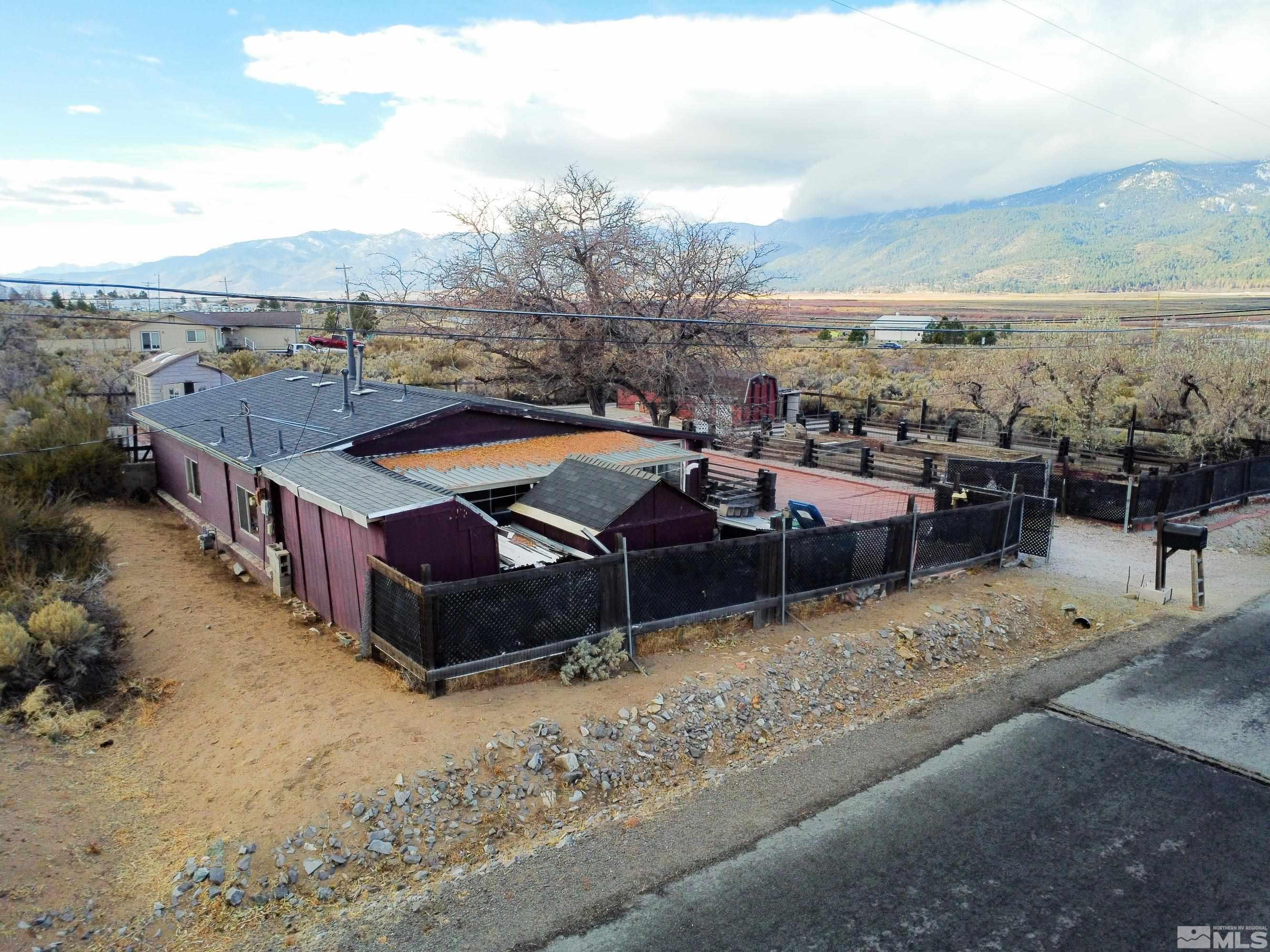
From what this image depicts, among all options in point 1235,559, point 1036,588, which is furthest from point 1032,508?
point 1235,559

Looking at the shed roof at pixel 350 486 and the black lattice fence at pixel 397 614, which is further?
the shed roof at pixel 350 486

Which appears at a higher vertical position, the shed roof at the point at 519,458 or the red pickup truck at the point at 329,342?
the red pickup truck at the point at 329,342

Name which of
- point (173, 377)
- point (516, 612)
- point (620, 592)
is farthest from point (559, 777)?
point (173, 377)

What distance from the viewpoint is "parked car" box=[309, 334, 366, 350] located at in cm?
5571

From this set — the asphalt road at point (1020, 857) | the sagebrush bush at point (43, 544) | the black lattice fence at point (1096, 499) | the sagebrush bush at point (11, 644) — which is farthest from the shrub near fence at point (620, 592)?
the black lattice fence at point (1096, 499)

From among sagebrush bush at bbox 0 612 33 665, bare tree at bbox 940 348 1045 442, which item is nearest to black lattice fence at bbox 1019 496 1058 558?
sagebrush bush at bbox 0 612 33 665

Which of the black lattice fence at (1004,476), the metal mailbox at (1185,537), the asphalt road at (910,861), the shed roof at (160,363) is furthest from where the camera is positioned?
the shed roof at (160,363)

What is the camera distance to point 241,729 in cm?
815

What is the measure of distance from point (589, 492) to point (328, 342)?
56.0 m

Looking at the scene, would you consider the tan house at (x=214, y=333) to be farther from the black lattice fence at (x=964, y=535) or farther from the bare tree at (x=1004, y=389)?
the black lattice fence at (x=964, y=535)

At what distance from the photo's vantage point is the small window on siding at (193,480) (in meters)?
17.6

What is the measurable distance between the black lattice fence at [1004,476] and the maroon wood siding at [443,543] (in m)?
12.3

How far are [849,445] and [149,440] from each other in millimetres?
23937

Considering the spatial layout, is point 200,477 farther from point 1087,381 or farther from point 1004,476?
point 1087,381
